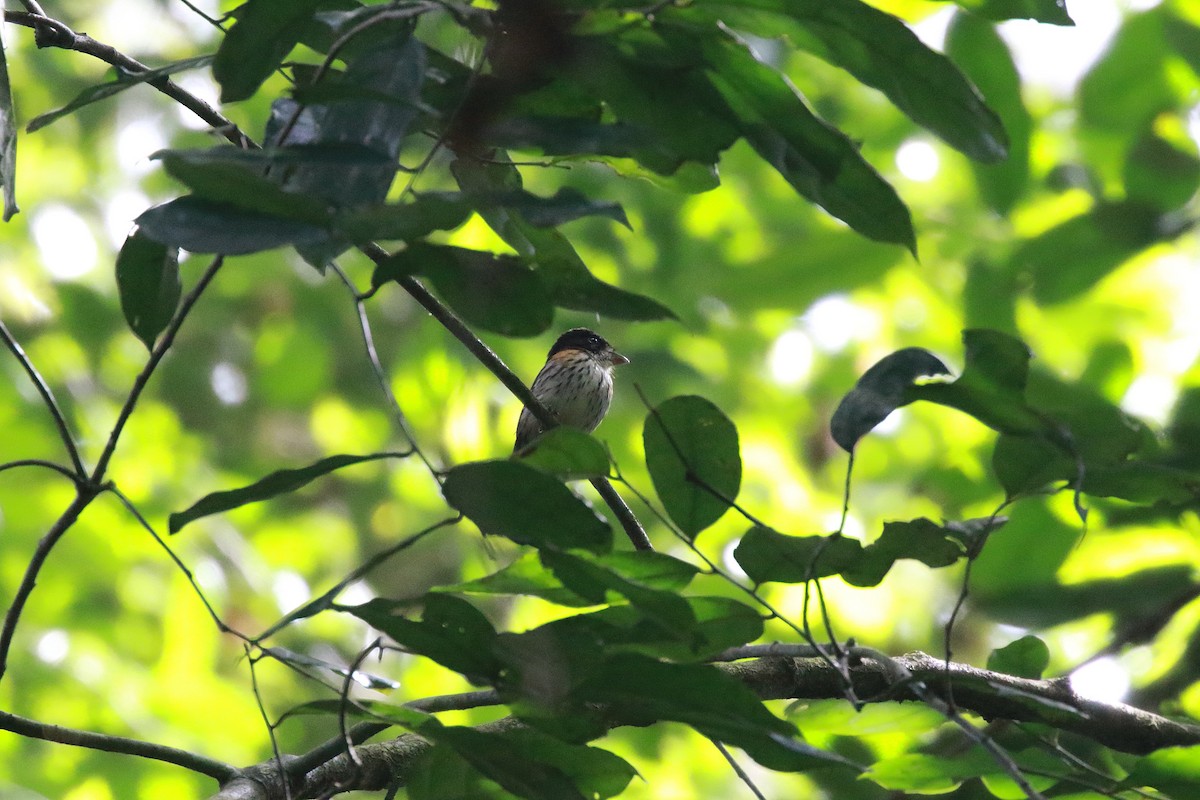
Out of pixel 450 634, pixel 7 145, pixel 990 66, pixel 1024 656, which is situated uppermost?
pixel 990 66

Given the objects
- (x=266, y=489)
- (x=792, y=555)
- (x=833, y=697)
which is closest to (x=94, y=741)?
(x=266, y=489)

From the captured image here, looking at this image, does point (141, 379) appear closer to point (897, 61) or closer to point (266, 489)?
point (266, 489)

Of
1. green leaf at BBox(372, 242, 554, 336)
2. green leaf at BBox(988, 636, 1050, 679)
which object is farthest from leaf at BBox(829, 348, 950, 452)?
green leaf at BBox(988, 636, 1050, 679)

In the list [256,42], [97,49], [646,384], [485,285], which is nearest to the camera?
[485,285]

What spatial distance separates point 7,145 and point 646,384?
12.8ft

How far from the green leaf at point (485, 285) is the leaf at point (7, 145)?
22.8 inches

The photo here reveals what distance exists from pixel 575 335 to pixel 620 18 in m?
4.82

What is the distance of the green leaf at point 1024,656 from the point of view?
6.11 ft

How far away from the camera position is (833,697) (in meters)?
1.88

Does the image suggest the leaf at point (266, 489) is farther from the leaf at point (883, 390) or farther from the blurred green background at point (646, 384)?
the blurred green background at point (646, 384)

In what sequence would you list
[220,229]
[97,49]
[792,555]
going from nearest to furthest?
[220,229]
[792,555]
[97,49]

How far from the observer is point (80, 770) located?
15.9ft

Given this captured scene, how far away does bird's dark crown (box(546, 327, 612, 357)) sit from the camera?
578 centimetres

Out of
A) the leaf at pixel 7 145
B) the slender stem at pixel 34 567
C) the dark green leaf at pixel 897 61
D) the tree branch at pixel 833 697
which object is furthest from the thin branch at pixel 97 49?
the tree branch at pixel 833 697
